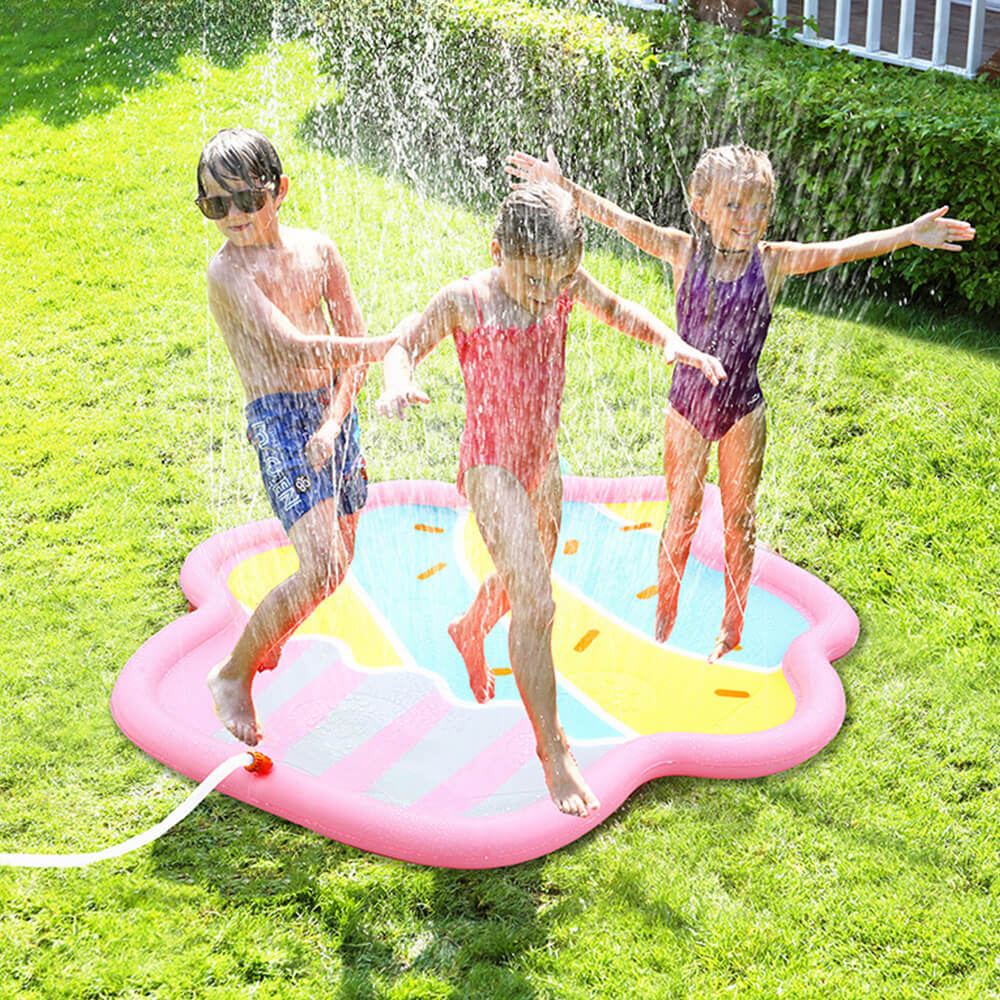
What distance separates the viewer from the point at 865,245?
4160 millimetres

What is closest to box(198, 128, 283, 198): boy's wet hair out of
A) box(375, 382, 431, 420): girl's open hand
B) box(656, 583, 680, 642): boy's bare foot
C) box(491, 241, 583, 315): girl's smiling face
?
box(491, 241, 583, 315): girl's smiling face

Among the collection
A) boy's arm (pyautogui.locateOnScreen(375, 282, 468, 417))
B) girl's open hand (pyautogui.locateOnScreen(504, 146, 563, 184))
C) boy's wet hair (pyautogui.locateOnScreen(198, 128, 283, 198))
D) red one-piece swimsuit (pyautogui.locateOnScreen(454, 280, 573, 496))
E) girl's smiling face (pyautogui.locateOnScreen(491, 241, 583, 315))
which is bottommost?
red one-piece swimsuit (pyautogui.locateOnScreen(454, 280, 573, 496))

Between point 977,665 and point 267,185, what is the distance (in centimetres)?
290

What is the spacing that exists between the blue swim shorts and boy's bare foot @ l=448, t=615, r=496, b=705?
621 millimetres

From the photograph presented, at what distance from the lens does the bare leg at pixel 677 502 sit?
14.5 ft

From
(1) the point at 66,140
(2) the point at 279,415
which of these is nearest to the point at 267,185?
(2) the point at 279,415

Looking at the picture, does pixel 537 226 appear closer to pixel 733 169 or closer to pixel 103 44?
pixel 733 169

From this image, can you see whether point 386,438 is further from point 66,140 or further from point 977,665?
point 66,140

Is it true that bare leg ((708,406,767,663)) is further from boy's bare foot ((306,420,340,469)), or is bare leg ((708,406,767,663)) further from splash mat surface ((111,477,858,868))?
boy's bare foot ((306,420,340,469))

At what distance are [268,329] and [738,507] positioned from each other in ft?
5.55

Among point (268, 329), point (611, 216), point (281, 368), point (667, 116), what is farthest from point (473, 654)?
point (667, 116)

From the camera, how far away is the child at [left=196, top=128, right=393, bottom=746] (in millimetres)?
3811

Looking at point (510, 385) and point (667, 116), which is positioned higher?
point (510, 385)

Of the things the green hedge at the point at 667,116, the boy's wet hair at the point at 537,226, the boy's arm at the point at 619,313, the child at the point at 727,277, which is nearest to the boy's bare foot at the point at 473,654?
the child at the point at 727,277
